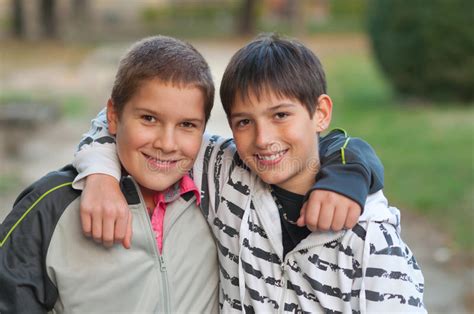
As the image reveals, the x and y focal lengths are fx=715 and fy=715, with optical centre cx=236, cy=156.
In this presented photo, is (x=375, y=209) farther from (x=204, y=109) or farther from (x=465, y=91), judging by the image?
(x=465, y=91)

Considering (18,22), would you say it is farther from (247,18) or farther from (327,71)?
(327,71)

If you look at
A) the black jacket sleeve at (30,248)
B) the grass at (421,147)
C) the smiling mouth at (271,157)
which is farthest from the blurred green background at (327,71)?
the black jacket sleeve at (30,248)

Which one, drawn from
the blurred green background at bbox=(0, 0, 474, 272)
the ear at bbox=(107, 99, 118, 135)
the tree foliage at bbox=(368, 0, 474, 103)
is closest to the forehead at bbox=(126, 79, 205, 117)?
the ear at bbox=(107, 99, 118, 135)

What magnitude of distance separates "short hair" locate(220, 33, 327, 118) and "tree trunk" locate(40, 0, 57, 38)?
80.9 ft

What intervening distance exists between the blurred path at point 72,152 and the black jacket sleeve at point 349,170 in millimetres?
634

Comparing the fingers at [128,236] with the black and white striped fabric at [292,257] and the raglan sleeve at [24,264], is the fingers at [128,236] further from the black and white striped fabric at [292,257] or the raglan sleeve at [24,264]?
the black and white striped fabric at [292,257]

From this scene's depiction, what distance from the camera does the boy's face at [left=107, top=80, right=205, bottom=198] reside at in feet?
6.93

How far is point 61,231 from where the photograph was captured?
2020 mm

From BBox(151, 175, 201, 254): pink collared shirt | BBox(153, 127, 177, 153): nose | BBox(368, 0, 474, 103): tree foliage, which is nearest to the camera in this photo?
BBox(153, 127, 177, 153): nose

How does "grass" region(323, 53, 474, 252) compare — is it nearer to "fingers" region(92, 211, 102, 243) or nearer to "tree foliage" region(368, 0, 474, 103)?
"tree foliage" region(368, 0, 474, 103)

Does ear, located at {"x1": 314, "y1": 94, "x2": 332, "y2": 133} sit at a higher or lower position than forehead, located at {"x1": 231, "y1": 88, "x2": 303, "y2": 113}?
lower

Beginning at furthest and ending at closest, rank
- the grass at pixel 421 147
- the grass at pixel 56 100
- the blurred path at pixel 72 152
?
the grass at pixel 56 100, the grass at pixel 421 147, the blurred path at pixel 72 152

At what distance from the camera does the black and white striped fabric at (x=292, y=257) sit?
6.28 ft

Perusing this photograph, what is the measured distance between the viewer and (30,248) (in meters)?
1.96
